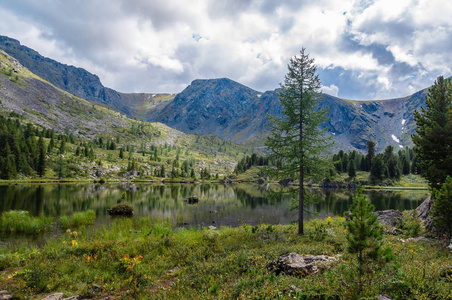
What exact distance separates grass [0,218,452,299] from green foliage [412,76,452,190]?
938cm

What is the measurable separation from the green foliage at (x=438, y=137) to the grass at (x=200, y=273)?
369 inches

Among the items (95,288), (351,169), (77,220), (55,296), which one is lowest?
(77,220)

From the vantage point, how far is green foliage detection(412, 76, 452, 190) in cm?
2041

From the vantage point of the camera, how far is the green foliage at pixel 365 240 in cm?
733

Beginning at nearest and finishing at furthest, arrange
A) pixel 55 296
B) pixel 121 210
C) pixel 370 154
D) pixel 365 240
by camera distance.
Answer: pixel 365 240 → pixel 55 296 → pixel 121 210 → pixel 370 154

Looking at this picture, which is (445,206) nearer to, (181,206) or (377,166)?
(181,206)

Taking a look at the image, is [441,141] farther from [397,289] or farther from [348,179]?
[348,179]

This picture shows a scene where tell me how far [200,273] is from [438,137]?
24523mm

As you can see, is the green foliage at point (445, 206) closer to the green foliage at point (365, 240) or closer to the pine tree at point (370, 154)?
the green foliage at point (365, 240)

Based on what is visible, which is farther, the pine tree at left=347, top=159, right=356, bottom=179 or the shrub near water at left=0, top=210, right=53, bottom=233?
the pine tree at left=347, top=159, right=356, bottom=179

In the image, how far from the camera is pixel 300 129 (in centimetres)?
2186

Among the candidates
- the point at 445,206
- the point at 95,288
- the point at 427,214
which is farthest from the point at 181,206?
the point at 445,206

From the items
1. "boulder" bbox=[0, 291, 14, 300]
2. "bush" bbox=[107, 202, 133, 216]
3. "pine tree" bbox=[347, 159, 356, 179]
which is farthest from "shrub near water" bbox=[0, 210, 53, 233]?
"pine tree" bbox=[347, 159, 356, 179]

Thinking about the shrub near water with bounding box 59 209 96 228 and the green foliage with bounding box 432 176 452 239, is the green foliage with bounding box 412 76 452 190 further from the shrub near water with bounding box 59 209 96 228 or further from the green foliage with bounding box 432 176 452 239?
the shrub near water with bounding box 59 209 96 228
